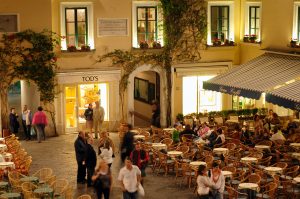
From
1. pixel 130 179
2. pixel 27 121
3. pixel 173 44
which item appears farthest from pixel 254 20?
pixel 130 179

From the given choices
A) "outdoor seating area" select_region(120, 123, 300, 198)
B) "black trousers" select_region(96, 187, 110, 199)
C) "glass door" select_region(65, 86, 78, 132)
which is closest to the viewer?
"black trousers" select_region(96, 187, 110, 199)

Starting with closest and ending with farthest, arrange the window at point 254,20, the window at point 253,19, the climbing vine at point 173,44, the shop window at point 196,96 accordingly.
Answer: the climbing vine at point 173,44, the window at point 253,19, the window at point 254,20, the shop window at point 196,96

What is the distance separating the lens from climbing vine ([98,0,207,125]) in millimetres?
33375

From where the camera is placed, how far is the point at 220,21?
3491cm

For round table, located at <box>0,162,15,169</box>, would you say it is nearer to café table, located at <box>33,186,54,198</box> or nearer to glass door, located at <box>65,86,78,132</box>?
café table, located at <box>33,186,54,198</box>

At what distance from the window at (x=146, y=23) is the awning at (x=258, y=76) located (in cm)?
497

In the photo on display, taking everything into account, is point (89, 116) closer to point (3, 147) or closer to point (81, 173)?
point (3, 147)

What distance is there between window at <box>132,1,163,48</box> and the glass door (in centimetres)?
390

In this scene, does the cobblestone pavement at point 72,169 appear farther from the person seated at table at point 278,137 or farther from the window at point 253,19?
the window at point 253,19

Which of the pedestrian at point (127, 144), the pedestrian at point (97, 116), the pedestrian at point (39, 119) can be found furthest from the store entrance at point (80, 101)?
the pedestrian at point (127, 144)

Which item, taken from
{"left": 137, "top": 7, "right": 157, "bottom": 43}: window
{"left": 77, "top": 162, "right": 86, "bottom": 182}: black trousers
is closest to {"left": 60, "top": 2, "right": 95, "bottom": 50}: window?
{"left": 137, "top": 7, "right": 157, "bottom": 43}: window

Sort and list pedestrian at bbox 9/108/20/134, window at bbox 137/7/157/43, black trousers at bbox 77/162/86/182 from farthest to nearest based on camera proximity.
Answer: window at bbox 137/7/157/43 → pedestrian at bbox 9/108/20/134 → black trousers at bbox 77/162/86/182

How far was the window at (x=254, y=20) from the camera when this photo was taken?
33.9 meters

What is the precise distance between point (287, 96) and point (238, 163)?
3409 mm
